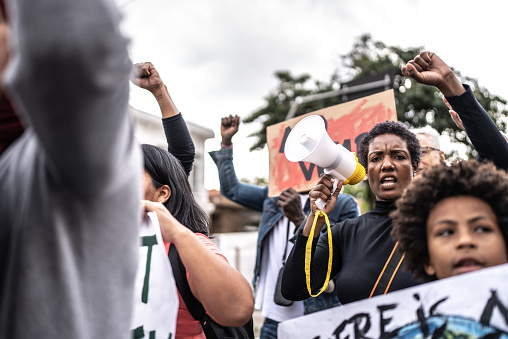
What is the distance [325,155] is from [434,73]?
1.99 ft

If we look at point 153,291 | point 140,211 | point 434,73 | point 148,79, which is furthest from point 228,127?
point 140,211

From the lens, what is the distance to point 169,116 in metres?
2.68

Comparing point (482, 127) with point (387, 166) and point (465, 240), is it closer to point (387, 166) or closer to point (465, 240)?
point (387, 166)

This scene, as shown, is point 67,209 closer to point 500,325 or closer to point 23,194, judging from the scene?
point 23,194

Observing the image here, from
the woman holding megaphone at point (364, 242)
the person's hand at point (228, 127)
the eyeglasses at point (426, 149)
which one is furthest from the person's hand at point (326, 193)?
the person's hand at point (228, 127)

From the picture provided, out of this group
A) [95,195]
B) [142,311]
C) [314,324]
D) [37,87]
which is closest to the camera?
[37,87]

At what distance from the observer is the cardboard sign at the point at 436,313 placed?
132 centimetres

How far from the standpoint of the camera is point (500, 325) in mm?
1288

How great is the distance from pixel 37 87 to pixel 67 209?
218 millimetres

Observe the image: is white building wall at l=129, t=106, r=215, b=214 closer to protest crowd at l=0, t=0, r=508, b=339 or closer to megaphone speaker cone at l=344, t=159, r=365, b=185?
protest crowd at l=0, t=0, r=508, b=339

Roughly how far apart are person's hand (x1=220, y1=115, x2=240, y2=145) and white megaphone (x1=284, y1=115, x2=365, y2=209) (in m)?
1.60

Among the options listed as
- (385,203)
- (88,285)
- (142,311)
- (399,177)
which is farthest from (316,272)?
(88,285)

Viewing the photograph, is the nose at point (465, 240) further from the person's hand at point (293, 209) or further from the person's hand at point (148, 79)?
the person's hand at point (293, 209)

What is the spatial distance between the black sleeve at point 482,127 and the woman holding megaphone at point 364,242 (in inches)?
15.8
